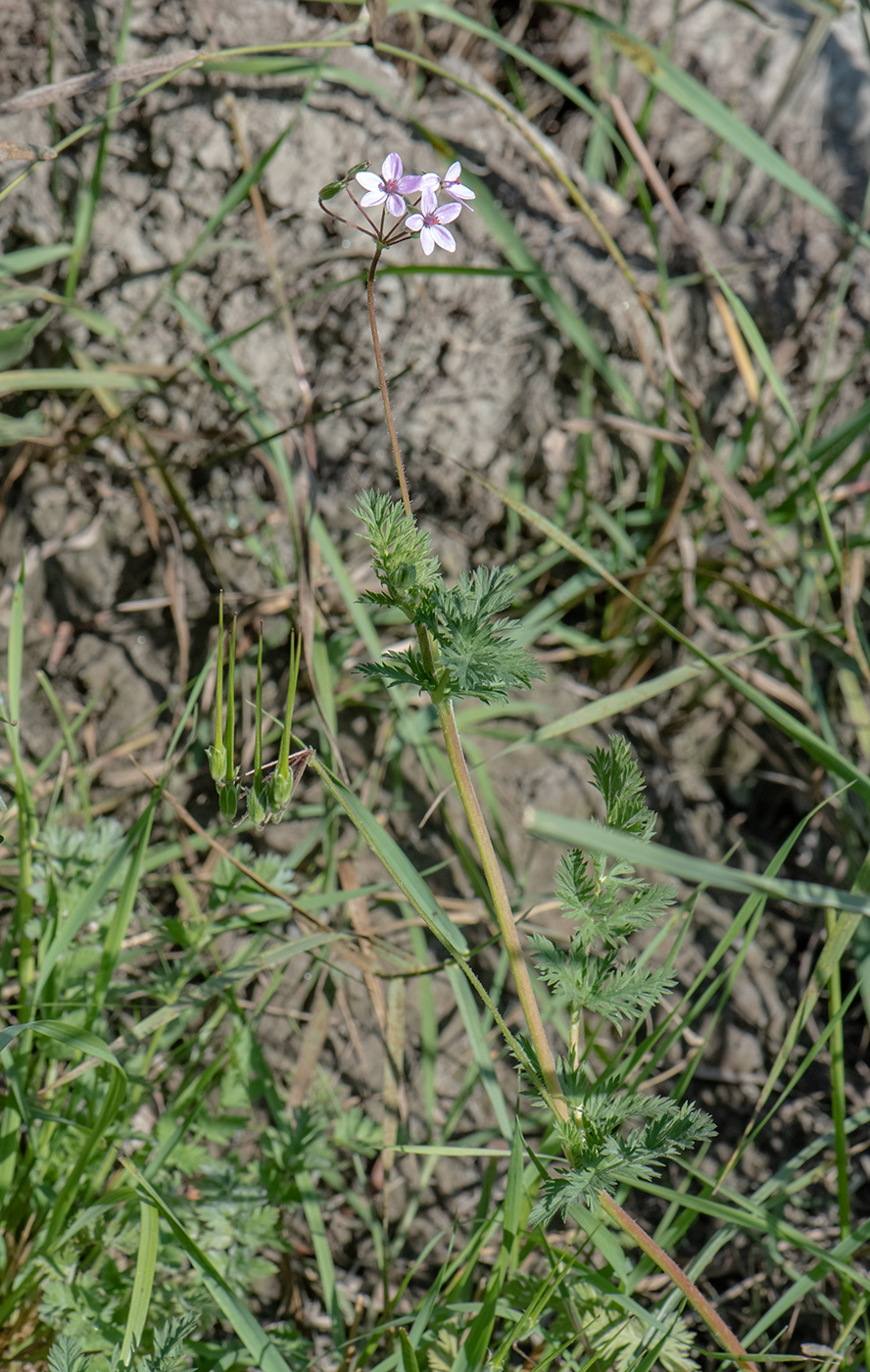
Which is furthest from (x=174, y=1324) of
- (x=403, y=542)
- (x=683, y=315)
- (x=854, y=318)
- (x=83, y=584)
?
(x=854, y=318)

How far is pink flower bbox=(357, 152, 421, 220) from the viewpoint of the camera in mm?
1134

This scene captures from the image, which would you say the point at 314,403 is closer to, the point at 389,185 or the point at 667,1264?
the point at 389,185

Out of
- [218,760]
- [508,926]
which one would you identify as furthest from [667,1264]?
[218,760]

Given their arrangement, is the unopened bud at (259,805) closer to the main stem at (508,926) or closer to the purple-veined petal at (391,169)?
the main stem at (508,926)

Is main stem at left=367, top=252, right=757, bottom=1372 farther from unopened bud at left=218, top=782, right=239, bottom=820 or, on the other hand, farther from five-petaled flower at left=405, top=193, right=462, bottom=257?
unopened bud at left=218, top=782, right=239, bottom=820

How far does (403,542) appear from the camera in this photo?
106 centimetres

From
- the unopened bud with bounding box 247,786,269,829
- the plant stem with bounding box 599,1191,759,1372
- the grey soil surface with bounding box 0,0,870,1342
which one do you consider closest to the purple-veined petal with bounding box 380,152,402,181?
the unopened bud with bounding box 247,786,269,829

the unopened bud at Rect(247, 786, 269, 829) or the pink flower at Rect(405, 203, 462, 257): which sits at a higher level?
the pink flower at Rect(405, 203, 462, 257)

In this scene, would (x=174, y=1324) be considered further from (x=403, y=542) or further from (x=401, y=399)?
(x=401, y=399)

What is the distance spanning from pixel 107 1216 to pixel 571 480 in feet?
6.06

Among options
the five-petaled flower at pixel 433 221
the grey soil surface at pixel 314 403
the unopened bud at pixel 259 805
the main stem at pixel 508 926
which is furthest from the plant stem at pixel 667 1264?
the five-petaled flower at pixel 433 221

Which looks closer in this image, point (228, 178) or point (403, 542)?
point (403, 542)

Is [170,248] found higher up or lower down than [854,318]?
lower down

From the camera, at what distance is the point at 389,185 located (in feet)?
3.81
